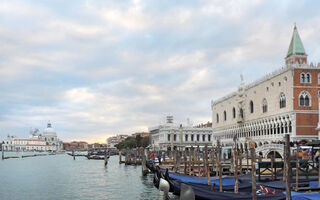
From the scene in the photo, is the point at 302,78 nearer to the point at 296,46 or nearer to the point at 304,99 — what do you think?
the point at 304,99

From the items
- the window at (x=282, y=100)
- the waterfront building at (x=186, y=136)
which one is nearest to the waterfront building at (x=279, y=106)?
the window at (x=282, y=100)

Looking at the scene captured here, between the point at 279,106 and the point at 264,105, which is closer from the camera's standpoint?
the point at 279,106

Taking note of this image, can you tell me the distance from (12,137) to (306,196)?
543 ft

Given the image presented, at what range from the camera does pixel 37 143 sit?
151m

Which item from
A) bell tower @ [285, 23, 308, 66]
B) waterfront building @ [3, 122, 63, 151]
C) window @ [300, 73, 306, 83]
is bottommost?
waterfront building @ [3, 122, 63, 151]

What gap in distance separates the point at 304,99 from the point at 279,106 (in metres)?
2.96

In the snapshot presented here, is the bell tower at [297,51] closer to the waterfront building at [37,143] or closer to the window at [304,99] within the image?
the window at [304,99]

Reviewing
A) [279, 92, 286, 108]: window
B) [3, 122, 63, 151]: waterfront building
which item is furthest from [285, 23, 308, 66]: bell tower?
[3, 122, 63, 151]: waterfront building

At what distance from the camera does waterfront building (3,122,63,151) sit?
5906 inches

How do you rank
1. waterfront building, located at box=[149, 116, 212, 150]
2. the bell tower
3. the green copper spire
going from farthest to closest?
waterfront building, located at box=[149, 116, 212, 150] → the bell tower → the green copper spire

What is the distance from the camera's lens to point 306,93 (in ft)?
106

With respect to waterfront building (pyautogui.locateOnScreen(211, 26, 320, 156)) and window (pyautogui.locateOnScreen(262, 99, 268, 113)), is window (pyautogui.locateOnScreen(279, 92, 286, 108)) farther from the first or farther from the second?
window (pyautogui.locateOnScreen(262, 99, 268, 113))

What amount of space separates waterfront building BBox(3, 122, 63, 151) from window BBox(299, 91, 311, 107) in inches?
5059

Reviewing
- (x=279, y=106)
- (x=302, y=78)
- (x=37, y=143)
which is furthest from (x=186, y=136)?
(x=37, y=143)
